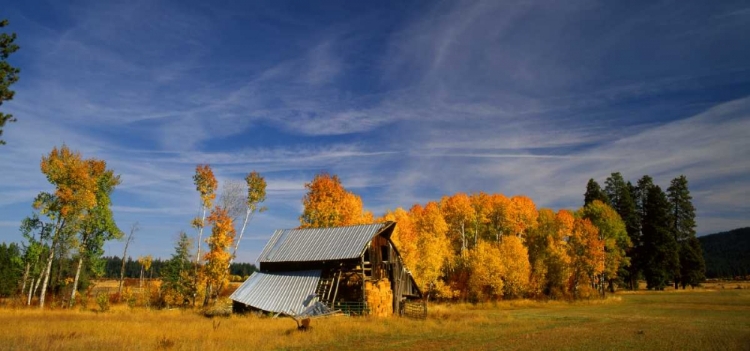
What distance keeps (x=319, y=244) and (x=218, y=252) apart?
9.64 m

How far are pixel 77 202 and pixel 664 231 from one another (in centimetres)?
6988

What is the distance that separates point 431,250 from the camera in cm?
5150

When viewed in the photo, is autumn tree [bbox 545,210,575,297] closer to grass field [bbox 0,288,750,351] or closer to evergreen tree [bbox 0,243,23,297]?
grass field [bbox 0,288,750,351]

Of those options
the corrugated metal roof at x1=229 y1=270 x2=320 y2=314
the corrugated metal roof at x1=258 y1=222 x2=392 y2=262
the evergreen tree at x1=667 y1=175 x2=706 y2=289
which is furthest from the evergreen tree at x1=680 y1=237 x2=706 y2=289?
the corrugated metal roof at x1=229 y1=270 x2=320 y2=314

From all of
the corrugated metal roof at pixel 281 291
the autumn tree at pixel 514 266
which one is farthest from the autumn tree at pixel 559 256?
the corrugated metal roof at pixel 281 291

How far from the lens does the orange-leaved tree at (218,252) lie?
129 ft

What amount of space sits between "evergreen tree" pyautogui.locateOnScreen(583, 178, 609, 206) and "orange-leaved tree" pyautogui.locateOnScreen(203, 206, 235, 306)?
2031 inches

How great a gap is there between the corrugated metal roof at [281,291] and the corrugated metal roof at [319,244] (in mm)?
1319

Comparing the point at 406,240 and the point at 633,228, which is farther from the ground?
the point at 633,228

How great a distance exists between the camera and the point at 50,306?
36531 millimetres

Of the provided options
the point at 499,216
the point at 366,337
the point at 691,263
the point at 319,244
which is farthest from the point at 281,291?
the point at 691,263

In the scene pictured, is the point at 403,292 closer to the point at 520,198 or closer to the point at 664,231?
the point at 520,198

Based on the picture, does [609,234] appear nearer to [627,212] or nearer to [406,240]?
[627,212]

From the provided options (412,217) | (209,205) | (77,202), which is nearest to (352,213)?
(412,217)
